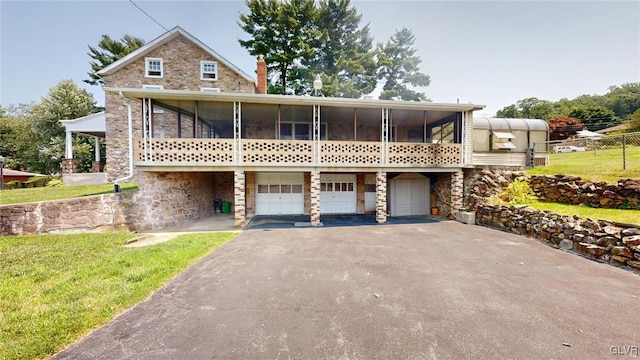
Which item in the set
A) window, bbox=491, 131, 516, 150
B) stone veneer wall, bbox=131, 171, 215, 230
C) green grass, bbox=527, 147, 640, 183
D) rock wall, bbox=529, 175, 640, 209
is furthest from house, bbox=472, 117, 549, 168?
stone veneer wall, bbox=131, 171, 215, 230

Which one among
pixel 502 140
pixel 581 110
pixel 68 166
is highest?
pixel 581 110

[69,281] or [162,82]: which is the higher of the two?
[162,82]

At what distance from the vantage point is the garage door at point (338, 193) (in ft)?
42.4

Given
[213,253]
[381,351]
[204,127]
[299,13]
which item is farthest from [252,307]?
[299,13]

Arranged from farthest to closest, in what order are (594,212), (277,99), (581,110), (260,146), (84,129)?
(581,110) < (84,129) < (260,146) < (277,99) < (594,212)

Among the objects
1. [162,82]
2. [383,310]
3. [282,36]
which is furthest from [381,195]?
[282,36]

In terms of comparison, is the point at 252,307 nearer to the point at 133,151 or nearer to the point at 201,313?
the point at 201,313

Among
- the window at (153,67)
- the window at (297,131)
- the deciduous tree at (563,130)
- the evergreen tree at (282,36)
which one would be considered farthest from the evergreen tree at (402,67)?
the deciduous tree at (563,130)

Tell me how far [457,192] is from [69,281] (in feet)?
42.3

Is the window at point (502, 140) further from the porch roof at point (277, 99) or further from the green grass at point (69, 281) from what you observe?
the green grass at point (69, 281)

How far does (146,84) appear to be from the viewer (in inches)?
596

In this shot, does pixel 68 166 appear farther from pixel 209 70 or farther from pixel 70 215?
pixel 70 215

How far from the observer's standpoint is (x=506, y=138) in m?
16.2

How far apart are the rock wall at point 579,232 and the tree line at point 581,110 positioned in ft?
122
